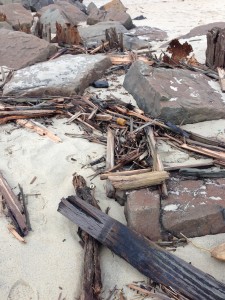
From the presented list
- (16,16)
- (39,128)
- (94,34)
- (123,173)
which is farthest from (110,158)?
(16,16)

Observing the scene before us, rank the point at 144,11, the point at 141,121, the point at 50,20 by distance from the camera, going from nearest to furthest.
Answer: the point at 141,121 → the point at 50,20 → the point at 144,11

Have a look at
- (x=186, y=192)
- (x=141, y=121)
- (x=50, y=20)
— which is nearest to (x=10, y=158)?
(x=141, y=121)

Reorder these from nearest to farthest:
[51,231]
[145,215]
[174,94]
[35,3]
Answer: [145,215] → [51,231] → [174,94] → [35,3]

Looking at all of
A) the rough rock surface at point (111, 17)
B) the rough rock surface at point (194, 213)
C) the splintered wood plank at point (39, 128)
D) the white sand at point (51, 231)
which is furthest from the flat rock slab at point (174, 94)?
the rough rock surface at point (111, 17)

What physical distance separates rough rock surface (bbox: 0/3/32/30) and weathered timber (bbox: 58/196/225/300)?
7.89m

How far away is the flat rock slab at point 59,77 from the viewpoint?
5211 mm

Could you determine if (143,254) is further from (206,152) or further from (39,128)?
(39,128)

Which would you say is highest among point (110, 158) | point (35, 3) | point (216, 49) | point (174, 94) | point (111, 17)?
point (216, 49)

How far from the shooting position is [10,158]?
3973mm

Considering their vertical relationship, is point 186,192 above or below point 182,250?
above

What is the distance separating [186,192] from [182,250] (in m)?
0.50

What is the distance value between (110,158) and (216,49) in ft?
10.9

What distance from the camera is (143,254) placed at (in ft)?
9.42

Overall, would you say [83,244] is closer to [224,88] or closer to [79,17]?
[224,88]
